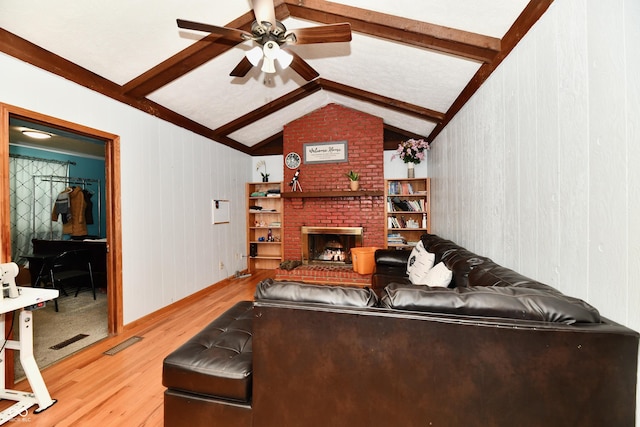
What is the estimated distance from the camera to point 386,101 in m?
3.63

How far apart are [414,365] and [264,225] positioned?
4748 mm

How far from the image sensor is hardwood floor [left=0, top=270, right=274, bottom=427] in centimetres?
163

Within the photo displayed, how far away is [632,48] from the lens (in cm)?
97

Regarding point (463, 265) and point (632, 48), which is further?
point (463, 265)

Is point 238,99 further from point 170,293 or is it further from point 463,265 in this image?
point 463,265

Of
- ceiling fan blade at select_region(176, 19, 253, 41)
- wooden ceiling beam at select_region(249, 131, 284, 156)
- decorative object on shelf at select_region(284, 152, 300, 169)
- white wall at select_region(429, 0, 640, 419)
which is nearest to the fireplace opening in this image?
decorative object on shelf at select_region(284, 152, 300, 169)

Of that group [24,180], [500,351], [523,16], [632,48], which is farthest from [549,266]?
[24,180]

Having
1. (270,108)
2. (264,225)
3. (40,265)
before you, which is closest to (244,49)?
(270,108)

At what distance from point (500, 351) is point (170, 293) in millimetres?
3488

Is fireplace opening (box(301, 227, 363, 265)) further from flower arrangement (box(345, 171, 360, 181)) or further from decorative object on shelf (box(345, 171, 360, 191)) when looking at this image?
flower arrangement (box(345, 171, 360, 181))

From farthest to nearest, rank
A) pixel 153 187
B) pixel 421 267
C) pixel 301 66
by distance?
pixel 153 187 < pixel 301 66 < pixel 421 267

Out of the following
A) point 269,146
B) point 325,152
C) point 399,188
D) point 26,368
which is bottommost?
point 26,368

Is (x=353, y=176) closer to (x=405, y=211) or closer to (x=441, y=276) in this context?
(x=405, y=211)

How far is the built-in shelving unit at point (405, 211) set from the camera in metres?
4.67
